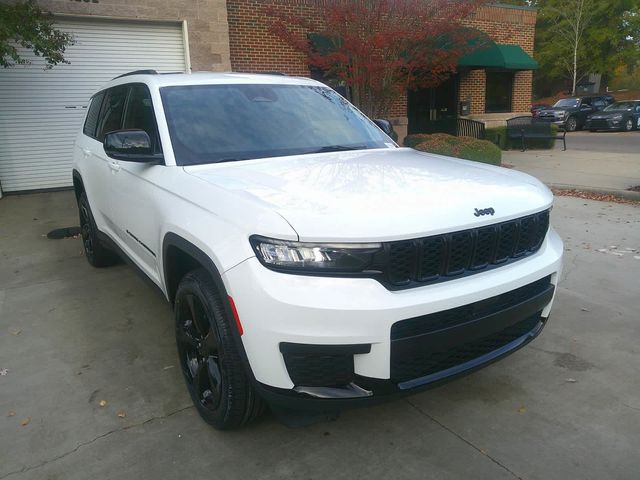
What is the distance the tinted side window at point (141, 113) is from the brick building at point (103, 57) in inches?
280

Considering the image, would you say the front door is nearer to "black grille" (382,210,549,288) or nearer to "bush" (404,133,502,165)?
"bush" (404,133,502,165)

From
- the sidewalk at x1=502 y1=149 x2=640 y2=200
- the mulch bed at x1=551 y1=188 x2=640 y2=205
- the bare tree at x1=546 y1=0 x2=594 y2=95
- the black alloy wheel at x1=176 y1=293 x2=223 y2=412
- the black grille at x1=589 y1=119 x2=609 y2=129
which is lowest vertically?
the mulch bed at x1=551 y1=188 x2=640 y2=205

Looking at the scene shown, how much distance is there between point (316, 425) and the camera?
2801 millimetres

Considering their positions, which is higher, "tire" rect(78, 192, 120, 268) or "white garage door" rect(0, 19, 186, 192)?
"white garage door" rect(0, 19, 186, 192)

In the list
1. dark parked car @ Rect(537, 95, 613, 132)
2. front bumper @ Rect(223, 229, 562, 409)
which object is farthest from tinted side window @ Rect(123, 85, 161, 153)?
dark parked car @ Rect(537, 95, 613, 132)

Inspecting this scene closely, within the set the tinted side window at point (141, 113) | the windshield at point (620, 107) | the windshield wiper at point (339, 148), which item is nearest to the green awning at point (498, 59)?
the windshield at point (620, 107)

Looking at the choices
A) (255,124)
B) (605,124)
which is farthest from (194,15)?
(605,124)

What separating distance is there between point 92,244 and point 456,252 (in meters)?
4.23

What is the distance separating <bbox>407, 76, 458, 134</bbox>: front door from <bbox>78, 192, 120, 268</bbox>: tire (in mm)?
13341

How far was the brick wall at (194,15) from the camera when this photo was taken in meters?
10.2

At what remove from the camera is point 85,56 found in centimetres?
1050

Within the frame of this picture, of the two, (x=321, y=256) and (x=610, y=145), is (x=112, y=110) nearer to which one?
(x=321, y=256)

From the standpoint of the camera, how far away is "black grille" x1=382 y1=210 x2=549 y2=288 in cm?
220

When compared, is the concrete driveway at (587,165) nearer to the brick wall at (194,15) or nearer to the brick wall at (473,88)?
the brick wall at (473,88)
